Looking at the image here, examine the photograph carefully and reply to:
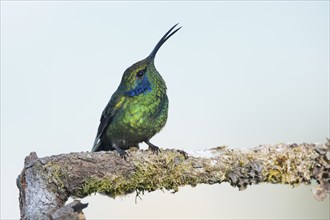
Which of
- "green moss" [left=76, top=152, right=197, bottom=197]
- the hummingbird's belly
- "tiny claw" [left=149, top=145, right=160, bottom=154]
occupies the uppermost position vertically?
the hummingbird's belly

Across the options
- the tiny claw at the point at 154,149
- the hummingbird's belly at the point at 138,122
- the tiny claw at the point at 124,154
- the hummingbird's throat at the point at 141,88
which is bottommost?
the tiny claw at the point at 124,154

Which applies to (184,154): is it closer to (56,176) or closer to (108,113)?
(56,176)

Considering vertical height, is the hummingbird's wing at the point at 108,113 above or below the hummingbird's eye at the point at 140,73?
below

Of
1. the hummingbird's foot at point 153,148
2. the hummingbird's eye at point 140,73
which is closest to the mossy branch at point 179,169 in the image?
the hummingbird's foot at point 153,148

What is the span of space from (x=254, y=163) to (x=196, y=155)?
434 mm

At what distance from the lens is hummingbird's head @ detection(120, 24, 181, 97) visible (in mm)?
5953

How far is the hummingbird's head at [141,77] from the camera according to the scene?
5.95m

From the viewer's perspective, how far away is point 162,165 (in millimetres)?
4895

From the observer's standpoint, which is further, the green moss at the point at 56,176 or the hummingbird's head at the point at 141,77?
the hummingbird's head at the point at 141,77

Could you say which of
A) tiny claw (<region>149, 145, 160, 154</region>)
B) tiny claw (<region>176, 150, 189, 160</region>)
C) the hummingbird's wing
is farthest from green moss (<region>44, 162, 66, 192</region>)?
the hummingbird's wing

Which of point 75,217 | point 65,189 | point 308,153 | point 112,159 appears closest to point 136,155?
point 112,159

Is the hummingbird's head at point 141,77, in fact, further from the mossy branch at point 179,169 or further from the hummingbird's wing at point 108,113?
the mossy branch at point 179,169

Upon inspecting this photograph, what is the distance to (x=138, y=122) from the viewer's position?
229 inches

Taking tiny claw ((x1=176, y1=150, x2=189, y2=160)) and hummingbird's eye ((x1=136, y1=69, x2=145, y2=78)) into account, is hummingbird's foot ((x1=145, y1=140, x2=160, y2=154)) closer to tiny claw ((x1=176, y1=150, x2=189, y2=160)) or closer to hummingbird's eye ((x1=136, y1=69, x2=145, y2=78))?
tiny claw ((x1=176, y1=150, x2=189, y2=160))
